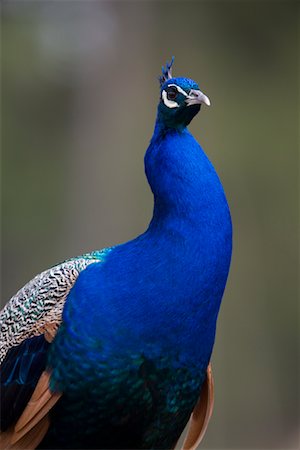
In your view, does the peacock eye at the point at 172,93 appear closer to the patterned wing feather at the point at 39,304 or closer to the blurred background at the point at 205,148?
the patterned wing feather at the point at 39,304

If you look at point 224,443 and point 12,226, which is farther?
point 12,226

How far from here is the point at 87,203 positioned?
19.7ft

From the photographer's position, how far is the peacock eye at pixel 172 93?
292 centimetres

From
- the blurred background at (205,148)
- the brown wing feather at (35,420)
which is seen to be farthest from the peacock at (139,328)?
the blurred background at (205,148)

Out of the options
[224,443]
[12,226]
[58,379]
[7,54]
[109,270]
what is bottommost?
[224,443]

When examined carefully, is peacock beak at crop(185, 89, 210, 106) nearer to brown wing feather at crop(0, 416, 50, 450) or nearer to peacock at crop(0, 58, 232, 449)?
peacock at crop(0, 58, 232, 449)

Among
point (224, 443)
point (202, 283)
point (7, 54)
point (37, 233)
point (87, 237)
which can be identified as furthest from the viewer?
point (37, 233)

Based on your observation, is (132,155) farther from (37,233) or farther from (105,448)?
(105,448)

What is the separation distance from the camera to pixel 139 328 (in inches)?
107

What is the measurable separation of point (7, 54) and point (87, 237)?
73.9 inches

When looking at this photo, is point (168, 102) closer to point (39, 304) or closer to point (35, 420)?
point (39, 304)

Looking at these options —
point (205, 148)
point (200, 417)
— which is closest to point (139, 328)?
point (200, 417)

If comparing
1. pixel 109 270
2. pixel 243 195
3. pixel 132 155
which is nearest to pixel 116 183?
pixel 132 155

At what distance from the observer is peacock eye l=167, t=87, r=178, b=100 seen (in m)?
2.92
